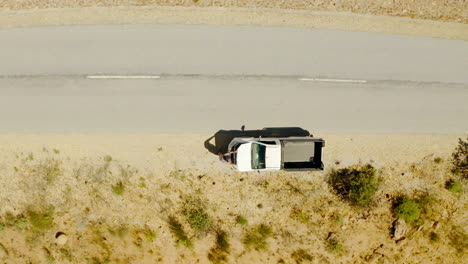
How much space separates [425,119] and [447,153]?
162 centimetres

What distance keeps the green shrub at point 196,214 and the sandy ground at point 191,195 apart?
25cm

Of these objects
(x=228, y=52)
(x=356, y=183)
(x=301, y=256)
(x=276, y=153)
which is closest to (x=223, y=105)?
(x=228, y=52)

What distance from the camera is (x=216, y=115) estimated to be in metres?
13.4

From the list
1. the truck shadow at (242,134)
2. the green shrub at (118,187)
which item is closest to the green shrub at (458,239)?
the truck shadow at (242,134)

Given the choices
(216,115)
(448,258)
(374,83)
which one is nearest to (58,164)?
(216,115)

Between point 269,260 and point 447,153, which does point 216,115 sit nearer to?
point 269,260

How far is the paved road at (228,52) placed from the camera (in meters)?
13.1

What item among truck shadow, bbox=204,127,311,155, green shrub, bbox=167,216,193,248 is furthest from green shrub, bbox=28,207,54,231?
truck shadow, bbox=204,127,311,155

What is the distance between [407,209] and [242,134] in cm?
697

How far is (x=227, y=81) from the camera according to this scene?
Result: 1332 centimetres

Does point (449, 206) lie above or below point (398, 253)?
above

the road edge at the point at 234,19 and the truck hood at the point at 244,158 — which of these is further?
the road edge at the point at 234,19

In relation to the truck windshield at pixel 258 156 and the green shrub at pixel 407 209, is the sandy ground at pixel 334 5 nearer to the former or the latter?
the truck windshield at pixel 258 156

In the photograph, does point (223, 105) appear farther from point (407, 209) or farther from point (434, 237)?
point (434, 237)
